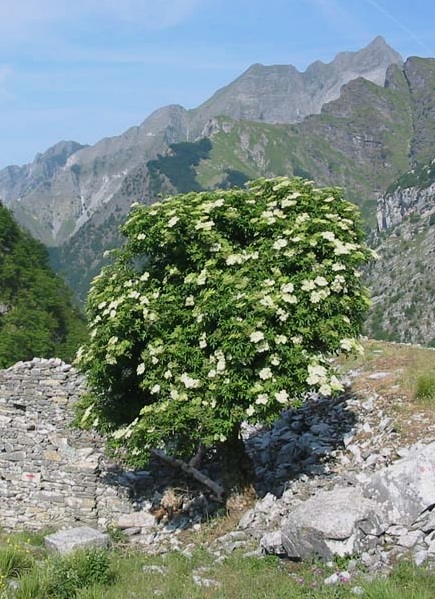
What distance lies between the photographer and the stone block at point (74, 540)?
12.5 m

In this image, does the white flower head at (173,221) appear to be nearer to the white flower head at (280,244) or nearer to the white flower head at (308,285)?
the white flower head at (280,244)

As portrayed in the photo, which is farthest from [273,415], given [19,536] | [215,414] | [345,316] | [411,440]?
[19,536]

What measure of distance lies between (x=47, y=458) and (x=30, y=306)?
150 ft

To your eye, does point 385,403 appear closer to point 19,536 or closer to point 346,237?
point 346,237

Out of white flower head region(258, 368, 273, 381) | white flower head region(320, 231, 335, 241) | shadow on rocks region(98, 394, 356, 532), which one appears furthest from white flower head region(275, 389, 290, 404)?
white flower head region(320, 231, 335, 241)

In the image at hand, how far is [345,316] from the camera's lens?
13.2 m

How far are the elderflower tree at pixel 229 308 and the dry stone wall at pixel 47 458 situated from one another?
13.7ft

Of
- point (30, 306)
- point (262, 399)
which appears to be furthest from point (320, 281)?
point (30, 306)

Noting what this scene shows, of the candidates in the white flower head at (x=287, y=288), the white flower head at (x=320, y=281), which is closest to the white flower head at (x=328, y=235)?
the white flower head at (x=320, y=281)

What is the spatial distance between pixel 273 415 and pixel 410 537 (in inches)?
132

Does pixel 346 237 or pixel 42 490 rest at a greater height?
pixel 346 237

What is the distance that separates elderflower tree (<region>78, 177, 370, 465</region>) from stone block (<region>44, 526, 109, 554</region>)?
1.77 m

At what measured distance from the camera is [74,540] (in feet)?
42.2

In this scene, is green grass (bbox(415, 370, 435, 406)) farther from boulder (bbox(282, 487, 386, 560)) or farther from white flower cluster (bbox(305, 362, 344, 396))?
boulder (bbox(282, 487, 386, 560))
